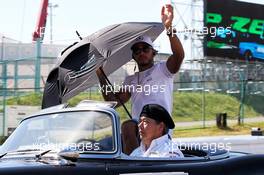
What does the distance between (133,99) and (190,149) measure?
0.73m

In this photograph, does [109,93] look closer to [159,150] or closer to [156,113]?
[156,113]

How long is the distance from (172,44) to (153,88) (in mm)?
442

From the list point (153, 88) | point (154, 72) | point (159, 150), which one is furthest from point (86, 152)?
point (154, 72)

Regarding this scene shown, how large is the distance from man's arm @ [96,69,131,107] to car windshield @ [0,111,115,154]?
108cm

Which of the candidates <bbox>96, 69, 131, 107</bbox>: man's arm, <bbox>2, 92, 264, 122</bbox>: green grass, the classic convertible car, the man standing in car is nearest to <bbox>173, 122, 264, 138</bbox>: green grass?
<bbox>2, 92, 264, 122</bbox>: green grass

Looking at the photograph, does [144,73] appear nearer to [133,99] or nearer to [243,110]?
[133,99]

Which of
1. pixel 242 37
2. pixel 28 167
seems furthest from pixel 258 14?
pixel 28 167

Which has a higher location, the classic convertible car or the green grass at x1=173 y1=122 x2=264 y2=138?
the classic convertible car

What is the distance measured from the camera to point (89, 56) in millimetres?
5094

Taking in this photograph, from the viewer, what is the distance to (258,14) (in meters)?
29.6

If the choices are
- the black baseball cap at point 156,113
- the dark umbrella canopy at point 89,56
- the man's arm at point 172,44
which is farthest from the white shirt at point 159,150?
the dark umbrella canopy at point 89,56

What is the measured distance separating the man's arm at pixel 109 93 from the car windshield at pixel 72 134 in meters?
1.08

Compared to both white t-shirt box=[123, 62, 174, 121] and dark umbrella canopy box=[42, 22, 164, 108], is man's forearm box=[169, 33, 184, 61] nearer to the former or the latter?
white t-shirt box=[123, 62, 174, 121]

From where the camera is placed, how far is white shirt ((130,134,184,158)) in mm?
4277
